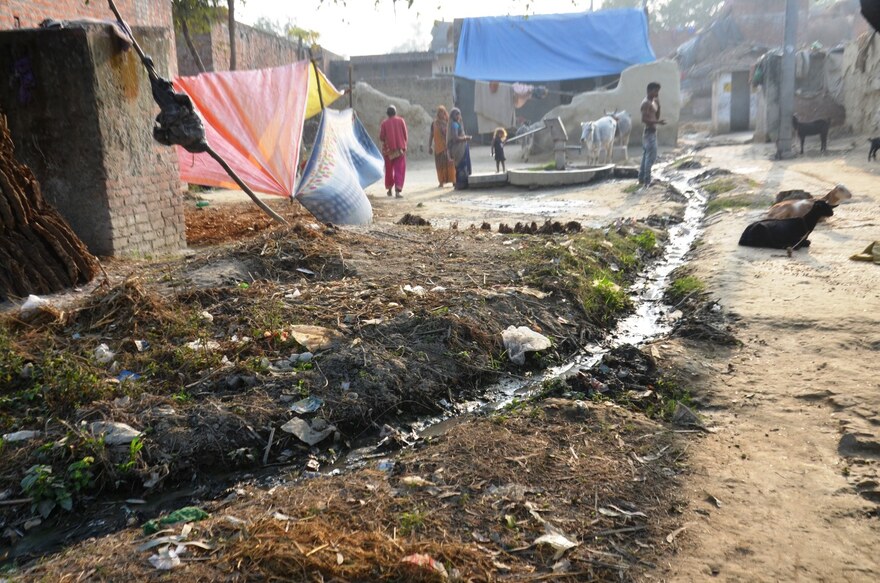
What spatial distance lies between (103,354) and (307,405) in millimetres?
1157

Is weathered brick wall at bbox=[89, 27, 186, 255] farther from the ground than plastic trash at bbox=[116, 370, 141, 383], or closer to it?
farther from the ground

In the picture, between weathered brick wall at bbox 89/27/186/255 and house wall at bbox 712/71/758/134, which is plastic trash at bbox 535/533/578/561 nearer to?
A: weathered brick wall at bbox 89/27/186/255

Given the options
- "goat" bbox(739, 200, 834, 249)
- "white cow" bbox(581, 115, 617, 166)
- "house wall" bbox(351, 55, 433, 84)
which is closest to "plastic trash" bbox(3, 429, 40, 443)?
"goat" bbox(739, 200, 834, 249)

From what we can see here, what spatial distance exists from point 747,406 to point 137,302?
3331mm

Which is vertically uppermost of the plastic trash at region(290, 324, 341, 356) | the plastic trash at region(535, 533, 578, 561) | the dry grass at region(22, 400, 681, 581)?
the plastic trash at region(290, 324, 341, 356)

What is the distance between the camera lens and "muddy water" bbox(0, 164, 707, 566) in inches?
104

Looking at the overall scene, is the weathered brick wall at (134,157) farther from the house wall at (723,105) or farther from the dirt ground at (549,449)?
the house wall at (723,105)

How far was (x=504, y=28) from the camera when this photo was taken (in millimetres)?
23250

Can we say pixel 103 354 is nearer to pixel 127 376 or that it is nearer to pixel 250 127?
pixel 127 376

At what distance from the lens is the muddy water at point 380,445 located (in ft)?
8.65

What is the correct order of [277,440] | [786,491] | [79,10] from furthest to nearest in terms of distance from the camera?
1. [79,10]
2. [277,440]
3. [786,491]

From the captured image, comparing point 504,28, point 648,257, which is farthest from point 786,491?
point 504,28

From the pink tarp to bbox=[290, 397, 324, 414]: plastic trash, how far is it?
4606mm

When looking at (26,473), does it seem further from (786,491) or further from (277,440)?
(786,491)
